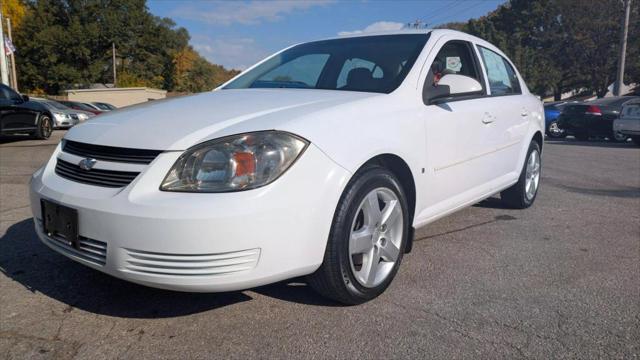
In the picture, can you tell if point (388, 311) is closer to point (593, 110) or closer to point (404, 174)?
point (404, 174)

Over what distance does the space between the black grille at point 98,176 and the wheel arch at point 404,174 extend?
1235 mm

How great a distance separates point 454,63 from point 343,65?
0.88 metres

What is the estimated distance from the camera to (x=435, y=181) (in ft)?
10.6

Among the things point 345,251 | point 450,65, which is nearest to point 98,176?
point 345,251

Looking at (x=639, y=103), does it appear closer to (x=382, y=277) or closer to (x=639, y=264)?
(x=639, y=264)

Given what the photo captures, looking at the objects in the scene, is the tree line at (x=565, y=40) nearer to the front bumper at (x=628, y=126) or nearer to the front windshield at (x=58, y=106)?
the front bumper at (x=628, y=126)

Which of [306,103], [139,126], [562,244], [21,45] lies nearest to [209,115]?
[139,126]

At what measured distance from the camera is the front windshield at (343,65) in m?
3.28

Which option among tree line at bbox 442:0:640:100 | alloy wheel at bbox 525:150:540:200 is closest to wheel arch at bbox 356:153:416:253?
alloy wheel at bbox 525:150:540:200

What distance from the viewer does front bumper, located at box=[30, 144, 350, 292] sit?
2.09 m

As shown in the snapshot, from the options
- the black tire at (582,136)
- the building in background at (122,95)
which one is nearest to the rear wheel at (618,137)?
the black tire at (582,136)

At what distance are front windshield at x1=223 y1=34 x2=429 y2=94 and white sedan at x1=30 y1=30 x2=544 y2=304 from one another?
0.02 metres

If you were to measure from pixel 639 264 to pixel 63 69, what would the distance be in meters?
51.3

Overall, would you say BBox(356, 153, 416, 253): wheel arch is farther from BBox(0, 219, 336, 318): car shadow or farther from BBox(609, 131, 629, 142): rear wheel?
BBox(609, 131, 629, 142): rear wheel
